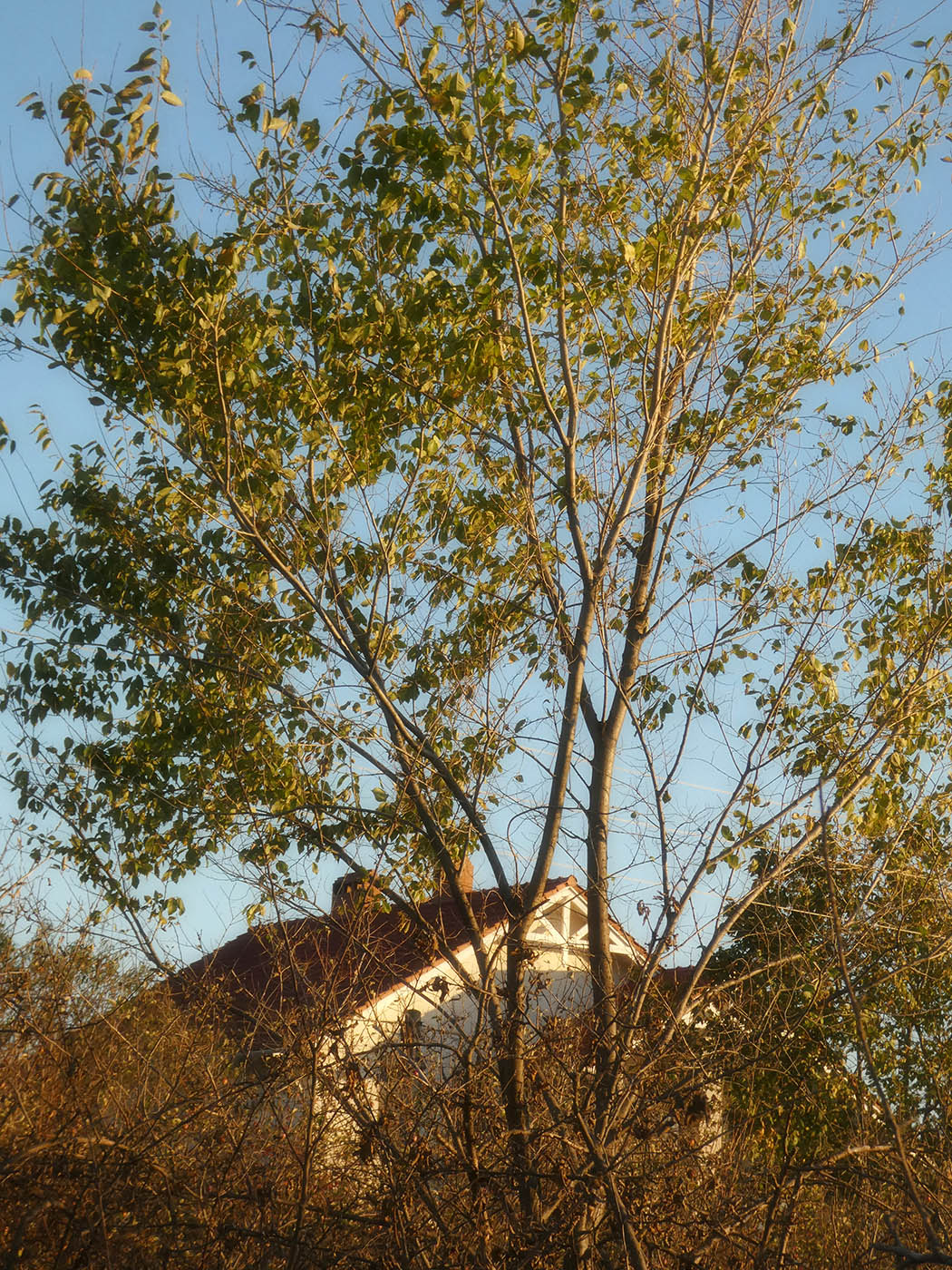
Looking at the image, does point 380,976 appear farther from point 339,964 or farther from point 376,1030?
point 376,1030

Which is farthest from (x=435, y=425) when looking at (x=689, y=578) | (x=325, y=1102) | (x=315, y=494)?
(x=325, y=1102)

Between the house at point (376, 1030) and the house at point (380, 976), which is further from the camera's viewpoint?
the house at point (380, 976)

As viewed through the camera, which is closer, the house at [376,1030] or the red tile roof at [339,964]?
the house at [376,1030]

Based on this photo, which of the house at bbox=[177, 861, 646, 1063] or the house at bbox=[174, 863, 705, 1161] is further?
the house at bbox=[177, 861, 646, 1063]

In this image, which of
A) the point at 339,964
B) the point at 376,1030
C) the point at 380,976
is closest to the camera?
the point at 376,1030

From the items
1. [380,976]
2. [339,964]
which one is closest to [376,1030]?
[339,964]

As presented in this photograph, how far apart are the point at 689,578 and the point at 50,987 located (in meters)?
4.36

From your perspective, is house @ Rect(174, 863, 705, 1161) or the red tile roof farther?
the red tile roof

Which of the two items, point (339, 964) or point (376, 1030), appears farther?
point (339, 964)

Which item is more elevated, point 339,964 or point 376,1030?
point 339,964

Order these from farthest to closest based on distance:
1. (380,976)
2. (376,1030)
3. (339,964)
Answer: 1. (380,976)
2. (339,964)
3. (376,1030)

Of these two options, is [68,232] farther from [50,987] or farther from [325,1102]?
[325,1102]

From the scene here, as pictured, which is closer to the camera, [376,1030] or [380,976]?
[376,1030]

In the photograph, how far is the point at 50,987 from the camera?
6414mm
